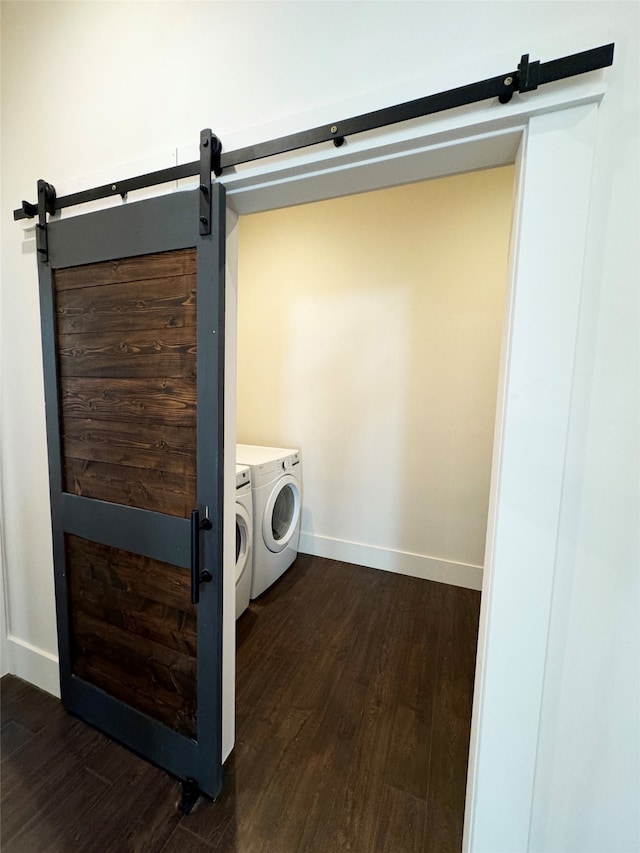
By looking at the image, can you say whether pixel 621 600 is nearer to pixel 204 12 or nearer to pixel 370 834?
pixel 370 834

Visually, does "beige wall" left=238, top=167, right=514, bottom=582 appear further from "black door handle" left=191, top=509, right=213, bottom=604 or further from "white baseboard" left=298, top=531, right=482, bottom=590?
"black door handle" left=191, top=509, right=213, bottom=604

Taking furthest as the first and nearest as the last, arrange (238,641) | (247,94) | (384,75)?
1. (238,641)
2. (247,94)
3. (384,75)

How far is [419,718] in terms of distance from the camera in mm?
1508

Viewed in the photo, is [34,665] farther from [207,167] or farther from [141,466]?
[207,167]

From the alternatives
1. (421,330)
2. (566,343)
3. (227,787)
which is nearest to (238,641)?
(227,787)

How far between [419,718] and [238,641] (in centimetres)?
104

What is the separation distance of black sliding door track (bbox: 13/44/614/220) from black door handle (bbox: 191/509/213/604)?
1095mm

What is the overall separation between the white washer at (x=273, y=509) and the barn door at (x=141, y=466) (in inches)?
36.7

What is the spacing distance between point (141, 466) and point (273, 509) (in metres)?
1.33

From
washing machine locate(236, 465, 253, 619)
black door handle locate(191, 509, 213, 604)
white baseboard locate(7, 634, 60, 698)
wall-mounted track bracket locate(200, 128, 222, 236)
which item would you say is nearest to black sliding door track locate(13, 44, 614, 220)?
wall-mounted track bracket locate(200, 128, 222, 236)

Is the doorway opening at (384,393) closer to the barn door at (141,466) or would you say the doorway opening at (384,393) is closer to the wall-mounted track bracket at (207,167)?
the barn door at (141,466)

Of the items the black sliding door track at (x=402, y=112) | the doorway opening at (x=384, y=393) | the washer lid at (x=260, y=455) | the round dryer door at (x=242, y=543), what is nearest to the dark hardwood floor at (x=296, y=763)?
the doorway opening at (x=384, y=393)

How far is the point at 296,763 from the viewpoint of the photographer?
4.32 ft

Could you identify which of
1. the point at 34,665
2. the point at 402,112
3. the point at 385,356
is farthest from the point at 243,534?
the point at 402,112
